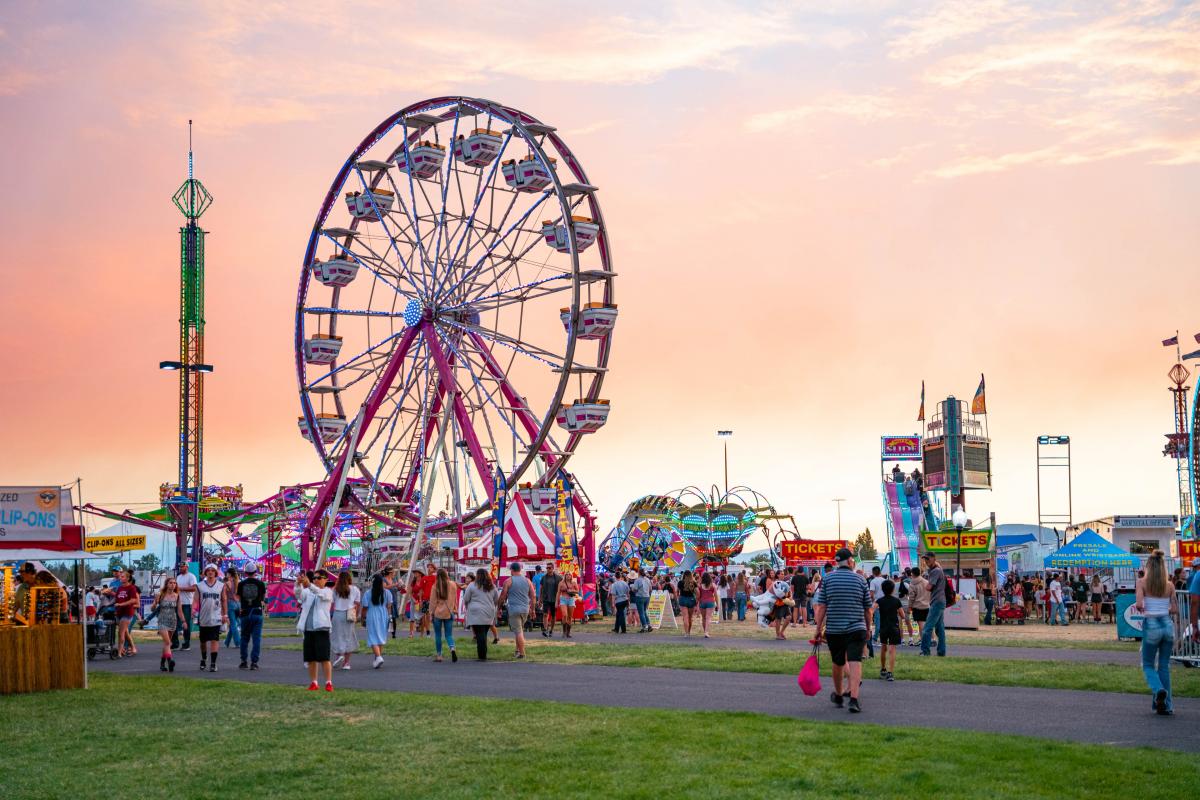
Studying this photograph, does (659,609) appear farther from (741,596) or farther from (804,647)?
(804,647)

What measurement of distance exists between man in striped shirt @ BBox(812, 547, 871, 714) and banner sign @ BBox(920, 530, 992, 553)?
27.8 metres

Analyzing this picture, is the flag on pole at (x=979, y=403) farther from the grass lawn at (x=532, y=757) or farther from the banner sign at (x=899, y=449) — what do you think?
the grass lawn at (x=532, y=757)

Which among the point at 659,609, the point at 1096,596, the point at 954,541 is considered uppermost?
the point at 954,541

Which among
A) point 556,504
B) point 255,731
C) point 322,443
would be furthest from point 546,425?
point 255,731

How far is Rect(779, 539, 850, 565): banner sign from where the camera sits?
182 ft

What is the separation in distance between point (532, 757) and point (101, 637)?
17.8 metres

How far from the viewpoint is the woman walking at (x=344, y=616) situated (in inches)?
784

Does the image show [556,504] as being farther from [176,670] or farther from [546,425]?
[176,670]

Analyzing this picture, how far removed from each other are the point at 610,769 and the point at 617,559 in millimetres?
52566

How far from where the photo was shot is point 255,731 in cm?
1338

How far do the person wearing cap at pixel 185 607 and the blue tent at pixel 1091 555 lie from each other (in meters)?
32.5

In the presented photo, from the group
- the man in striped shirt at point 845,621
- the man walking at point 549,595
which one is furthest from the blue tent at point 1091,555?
the man in striped shirt at point 845,621

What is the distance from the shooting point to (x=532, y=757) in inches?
446

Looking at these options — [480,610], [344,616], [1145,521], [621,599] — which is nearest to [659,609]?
[621,599]
